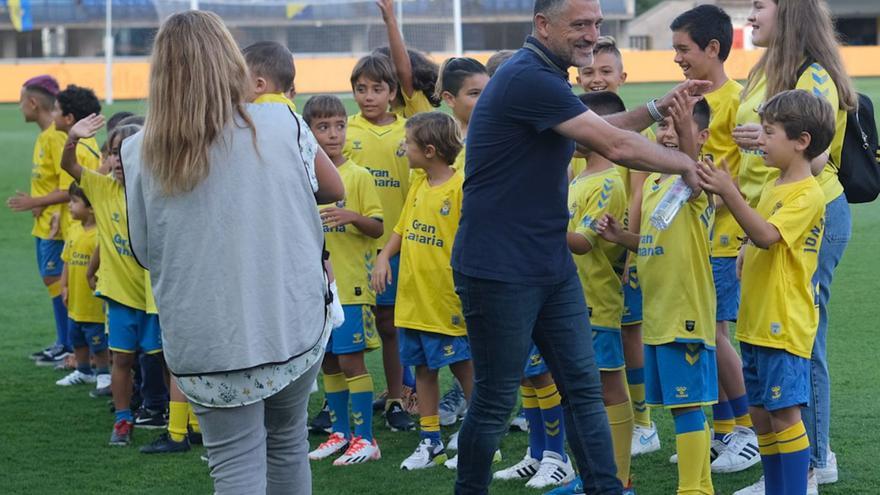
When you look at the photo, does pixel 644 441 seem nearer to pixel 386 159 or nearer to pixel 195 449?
pixel 386 159

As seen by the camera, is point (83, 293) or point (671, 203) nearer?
point (671, 203)

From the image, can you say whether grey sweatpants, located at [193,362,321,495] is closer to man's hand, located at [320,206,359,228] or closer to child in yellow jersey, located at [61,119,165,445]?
man's hand, located at [320,206,359,228]

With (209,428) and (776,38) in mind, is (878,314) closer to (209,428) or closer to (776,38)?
(776,38)

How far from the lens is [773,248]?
4566mm

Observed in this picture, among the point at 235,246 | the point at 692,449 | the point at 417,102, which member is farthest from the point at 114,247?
the point at 692,449

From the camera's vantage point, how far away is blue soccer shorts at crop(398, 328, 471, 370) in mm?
5754

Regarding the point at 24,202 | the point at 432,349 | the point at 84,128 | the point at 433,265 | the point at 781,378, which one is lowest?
the point at 432,349

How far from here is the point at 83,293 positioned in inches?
293

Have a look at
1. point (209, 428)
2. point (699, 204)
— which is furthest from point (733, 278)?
point (209, 428)

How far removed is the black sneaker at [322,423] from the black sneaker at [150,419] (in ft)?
2.84

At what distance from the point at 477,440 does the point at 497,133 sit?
1.15 m

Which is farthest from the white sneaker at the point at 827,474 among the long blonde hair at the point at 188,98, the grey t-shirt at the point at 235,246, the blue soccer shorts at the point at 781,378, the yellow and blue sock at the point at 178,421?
the yellow and blue sock at the point at 178,421

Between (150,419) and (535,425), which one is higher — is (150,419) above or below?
below

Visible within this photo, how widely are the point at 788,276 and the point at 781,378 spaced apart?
384 mm
